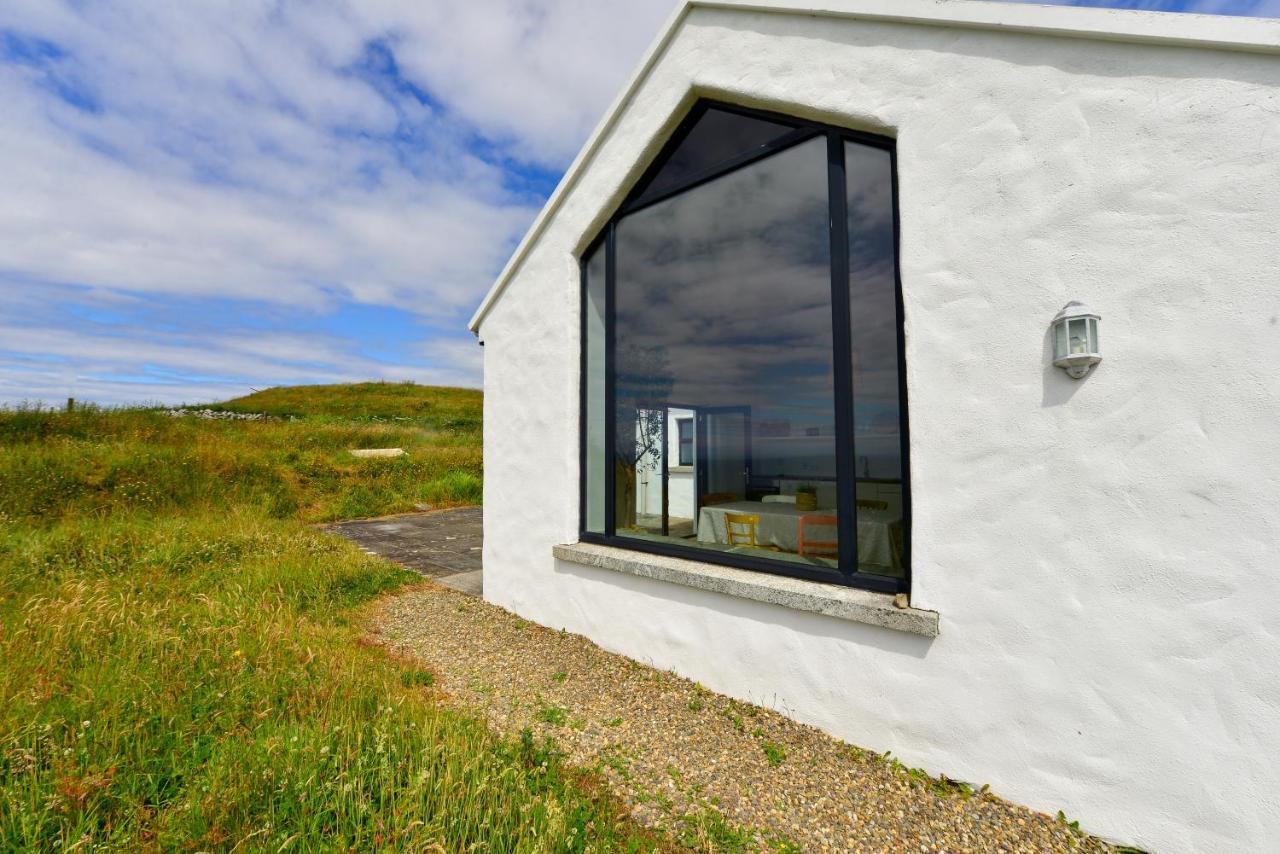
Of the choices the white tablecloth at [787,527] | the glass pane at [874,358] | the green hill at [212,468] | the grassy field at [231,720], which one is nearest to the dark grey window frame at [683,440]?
the white tablecloth at [787,527]

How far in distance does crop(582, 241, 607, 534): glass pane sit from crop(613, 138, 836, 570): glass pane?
6.4 inches

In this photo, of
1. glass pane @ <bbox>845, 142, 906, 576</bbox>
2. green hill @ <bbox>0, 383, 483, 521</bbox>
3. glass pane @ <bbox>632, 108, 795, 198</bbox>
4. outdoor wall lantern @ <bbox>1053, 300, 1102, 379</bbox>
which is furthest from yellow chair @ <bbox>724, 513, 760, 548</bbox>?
green hill @ <bbox>0, 383, 483, 521</bbox>

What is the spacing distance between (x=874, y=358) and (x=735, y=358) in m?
1.58

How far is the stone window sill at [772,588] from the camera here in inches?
107

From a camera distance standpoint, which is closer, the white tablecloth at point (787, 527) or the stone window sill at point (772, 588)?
the stone window sill at point (772, 588)

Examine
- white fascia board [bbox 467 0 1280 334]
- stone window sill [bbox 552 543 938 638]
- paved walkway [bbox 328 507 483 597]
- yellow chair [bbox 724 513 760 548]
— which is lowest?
paved walkway [bbox 328 507 483 597]

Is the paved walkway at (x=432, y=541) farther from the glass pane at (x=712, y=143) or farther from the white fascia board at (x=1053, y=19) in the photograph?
the white fascia board at (x=1053, y=19)

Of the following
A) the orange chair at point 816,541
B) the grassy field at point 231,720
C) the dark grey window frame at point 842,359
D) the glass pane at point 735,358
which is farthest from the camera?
the glass pane at point 735,358

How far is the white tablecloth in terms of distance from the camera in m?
3.20

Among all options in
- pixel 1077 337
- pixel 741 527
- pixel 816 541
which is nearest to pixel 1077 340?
pixel 1077 337

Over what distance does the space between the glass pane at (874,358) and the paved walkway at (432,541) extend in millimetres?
4223

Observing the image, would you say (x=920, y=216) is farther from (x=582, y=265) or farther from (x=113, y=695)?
(x=113, y=695)

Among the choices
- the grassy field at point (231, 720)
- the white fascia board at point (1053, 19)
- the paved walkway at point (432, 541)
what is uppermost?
the white fascia board at point (1053, 19)

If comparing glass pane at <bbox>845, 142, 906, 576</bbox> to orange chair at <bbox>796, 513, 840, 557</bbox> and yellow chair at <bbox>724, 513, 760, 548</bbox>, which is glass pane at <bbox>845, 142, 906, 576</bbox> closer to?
orange chair at <bbox>796, 513, 840, 557</bbox>
